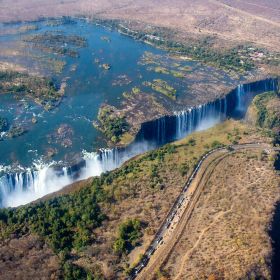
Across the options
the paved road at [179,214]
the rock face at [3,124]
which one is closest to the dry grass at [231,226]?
the paved road at [179,214]

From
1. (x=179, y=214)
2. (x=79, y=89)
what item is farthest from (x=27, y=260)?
(x=79, y=89)

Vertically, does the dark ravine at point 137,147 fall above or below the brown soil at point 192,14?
below

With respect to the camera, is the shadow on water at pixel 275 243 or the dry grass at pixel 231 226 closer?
the dry grass at pixel 231 226

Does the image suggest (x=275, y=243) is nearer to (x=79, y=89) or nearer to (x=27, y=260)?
(x=27, y=260)

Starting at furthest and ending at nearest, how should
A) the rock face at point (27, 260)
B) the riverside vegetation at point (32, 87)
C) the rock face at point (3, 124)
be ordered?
the riverside vegetation at point (32, 87) → the rock face at point (3, 124) → the rock face at point (27, 260)

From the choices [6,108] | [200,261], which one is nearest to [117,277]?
[200,261]

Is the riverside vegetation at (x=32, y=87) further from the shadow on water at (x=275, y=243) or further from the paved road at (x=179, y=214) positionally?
the shadow on water at (x=275, y=243)

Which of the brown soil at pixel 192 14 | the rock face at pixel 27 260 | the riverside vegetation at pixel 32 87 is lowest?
the rock face at pixel 27 260

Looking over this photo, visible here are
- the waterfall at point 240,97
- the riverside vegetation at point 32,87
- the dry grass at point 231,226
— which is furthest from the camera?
the waterfall at point 240,97
